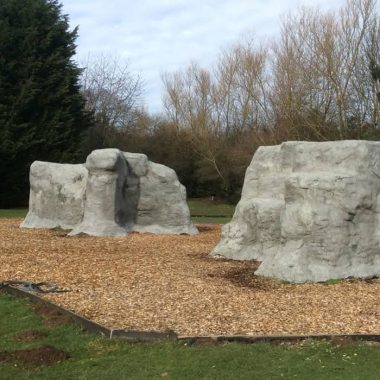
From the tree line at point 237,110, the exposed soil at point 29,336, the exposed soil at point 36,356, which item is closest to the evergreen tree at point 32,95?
the tree line at point 237,110

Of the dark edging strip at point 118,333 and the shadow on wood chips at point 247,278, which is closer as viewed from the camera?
the dark edging strip at point 118,333

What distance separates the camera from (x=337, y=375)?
5.32 metres

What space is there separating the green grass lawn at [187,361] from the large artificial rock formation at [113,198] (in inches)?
404

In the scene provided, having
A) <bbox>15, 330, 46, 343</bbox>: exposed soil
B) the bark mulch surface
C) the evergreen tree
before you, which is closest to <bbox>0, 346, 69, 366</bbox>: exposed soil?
<bbox>15, 330, 46, 343</bbox>: exposed soil

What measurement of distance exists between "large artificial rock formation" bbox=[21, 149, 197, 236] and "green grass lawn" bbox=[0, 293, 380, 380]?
10.3 meters

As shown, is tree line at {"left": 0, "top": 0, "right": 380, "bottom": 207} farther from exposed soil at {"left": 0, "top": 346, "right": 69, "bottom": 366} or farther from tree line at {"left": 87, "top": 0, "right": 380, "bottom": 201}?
exposed soil at {"left": 0, "top": 346, "right": 69, "bottom": 366}

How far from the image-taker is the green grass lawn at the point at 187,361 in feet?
17.5

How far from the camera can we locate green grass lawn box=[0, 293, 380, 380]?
17.5 feet

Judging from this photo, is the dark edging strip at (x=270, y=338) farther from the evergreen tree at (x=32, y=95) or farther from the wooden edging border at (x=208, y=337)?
the evergreen tree at (x=32, y=95)

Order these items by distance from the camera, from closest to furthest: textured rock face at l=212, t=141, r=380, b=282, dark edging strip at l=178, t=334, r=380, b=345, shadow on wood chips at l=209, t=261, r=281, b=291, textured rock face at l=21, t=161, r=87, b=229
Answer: dark edging strip at l=178, t=334, r=380, b=345 < shadow on wood chips at l=209, t=261, r=281, b=291 < textured rock face at l=212, t=141, r=380, b=282 < textured rock face at l=21, t=161, r=87, b=229

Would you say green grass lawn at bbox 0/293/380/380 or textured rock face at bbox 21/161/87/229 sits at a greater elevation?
textured rock face at bbox 21/161/87/229

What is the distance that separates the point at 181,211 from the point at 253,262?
21.8 ft

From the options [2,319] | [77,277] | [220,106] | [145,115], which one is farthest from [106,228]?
[145,115]

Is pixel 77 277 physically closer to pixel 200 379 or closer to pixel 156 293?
pixel 156 293
